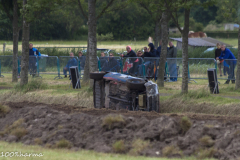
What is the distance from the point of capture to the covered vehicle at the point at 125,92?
10.6m

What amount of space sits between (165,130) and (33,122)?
11.2 ft

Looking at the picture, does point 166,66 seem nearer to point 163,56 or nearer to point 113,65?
point 163,56

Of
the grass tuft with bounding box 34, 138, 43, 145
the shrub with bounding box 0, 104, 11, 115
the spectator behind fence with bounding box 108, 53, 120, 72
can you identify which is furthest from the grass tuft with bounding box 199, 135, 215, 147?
the spectator behind fence with bounding box 108, 53, 120, 72

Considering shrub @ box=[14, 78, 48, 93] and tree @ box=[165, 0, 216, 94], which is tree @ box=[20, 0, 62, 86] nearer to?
shrub @ box=[14, 78, 48, 93]

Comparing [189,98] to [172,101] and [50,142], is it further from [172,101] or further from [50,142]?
[50,142]

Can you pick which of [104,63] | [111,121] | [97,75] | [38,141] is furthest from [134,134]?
[104,63]

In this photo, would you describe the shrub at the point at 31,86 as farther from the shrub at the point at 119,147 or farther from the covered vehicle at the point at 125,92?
the shrub at the point at 119,147

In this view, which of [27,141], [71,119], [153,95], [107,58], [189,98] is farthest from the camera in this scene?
[107,58]

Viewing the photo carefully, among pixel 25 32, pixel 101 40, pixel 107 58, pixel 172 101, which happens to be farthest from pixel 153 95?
pixel 101 40

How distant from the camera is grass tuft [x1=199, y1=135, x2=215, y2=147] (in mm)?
6609

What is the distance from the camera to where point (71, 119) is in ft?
27.9

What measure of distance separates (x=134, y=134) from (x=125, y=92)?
364 cm

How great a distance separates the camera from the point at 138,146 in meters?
6.88

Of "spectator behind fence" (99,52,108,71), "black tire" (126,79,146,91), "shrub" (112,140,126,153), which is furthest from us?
"spectator behind fence" (99,52,108,71)
